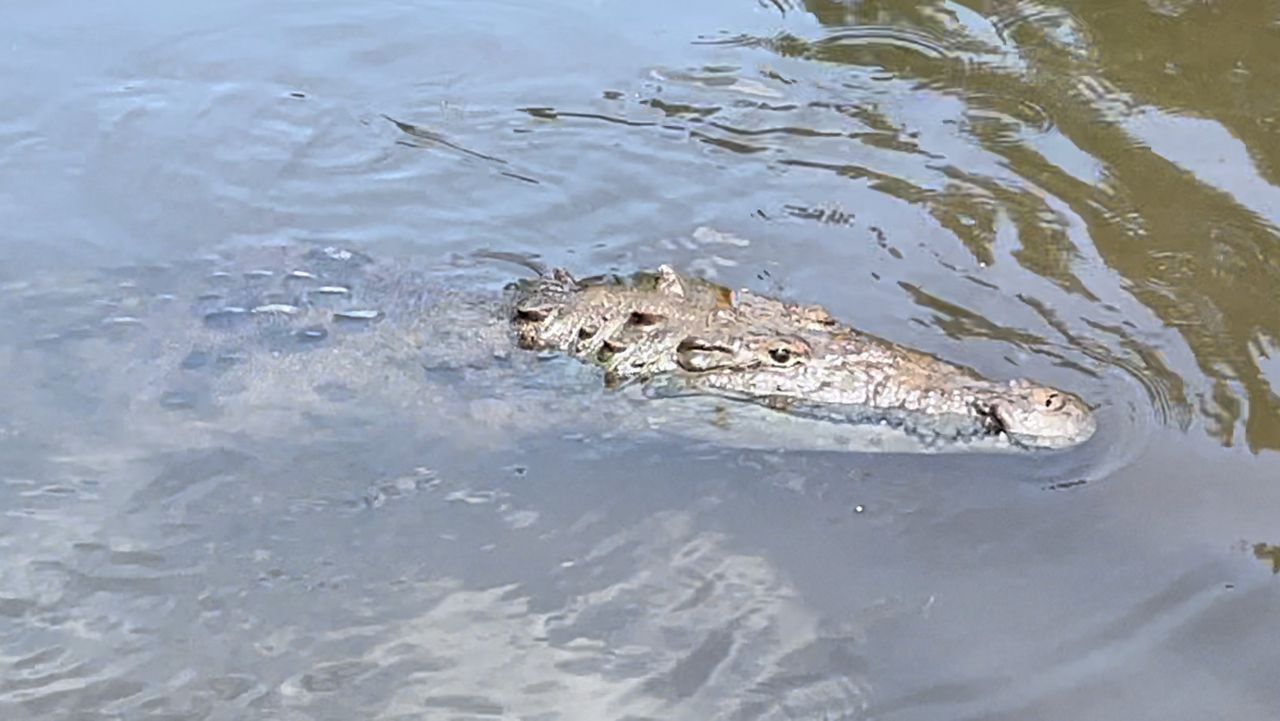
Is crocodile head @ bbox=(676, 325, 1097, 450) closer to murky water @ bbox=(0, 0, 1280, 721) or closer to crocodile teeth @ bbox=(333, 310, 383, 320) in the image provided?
murky water @ bbox=(0, 0, 1280, 721)

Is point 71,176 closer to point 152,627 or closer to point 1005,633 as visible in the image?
point 152,627

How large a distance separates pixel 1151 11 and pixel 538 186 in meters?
4.10

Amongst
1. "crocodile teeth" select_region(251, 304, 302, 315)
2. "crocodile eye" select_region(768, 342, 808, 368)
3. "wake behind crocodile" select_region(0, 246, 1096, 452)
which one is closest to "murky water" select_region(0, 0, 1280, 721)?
"wake behind crocodile" select_region(0, 246, 1096, 452)

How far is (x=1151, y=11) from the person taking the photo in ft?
26.9

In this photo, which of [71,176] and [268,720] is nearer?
[268,720]

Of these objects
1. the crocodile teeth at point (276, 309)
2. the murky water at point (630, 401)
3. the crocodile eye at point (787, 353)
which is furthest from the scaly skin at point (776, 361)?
the crocodile teeth at point (276, 309)

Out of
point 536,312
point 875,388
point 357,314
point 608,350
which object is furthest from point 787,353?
point 357,314

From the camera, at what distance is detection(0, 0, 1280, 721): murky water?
4.31m

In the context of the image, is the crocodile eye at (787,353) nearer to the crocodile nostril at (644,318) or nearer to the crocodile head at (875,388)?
the crocodile head at (875,388)

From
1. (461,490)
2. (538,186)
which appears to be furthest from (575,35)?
(461,490)

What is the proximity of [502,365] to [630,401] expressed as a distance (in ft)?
2.04

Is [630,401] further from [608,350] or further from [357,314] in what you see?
[357,314]

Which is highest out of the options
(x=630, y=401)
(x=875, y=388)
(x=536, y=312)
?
(x=536, y=312)

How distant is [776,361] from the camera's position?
5.35m
